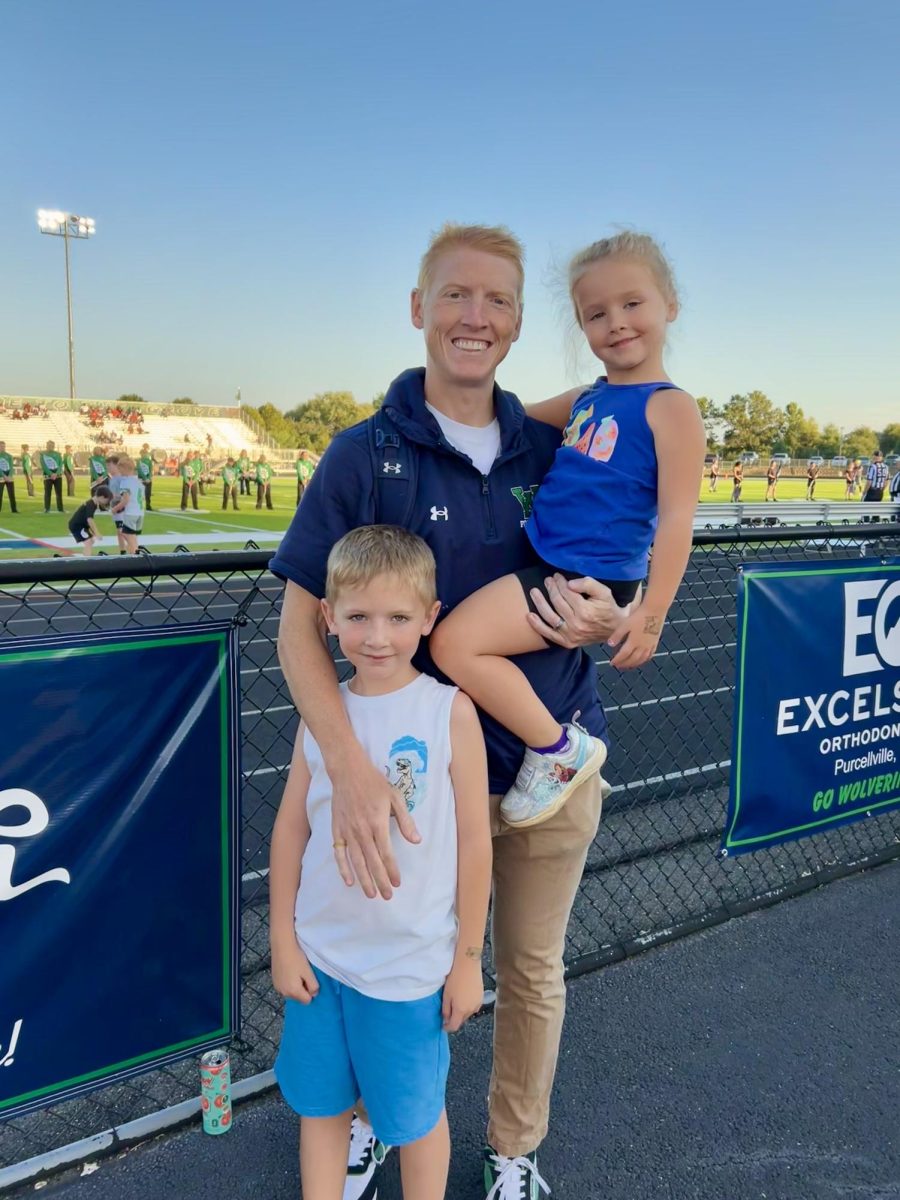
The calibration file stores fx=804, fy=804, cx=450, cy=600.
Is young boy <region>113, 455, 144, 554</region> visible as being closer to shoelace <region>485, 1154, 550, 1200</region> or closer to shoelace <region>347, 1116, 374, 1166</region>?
shoelace <region>347, 1116, 374, 1166</region>

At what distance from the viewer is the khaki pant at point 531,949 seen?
1.97 meters

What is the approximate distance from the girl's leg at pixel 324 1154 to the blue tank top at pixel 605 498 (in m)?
1.35

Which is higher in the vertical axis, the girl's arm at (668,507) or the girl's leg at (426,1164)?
the girl's arm at (668,507)

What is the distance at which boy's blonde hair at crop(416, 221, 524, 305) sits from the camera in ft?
5.85

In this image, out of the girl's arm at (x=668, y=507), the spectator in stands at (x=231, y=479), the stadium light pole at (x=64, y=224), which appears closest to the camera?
the girl's arm at (x=668, y=507)

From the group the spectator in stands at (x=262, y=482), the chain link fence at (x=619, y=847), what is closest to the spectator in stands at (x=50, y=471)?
the spectator in stands at (x=262, y=482)

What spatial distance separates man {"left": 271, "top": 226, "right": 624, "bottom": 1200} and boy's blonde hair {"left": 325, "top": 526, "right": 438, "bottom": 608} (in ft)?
0.31

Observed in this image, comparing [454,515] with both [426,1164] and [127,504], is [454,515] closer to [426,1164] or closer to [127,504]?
[426,1164]

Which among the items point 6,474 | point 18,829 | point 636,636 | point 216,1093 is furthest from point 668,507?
point 6,474

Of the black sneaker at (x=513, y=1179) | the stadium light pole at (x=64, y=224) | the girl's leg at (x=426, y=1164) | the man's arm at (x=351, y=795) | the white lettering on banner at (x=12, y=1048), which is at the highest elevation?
the stadium light pole at (x=64, y=224)

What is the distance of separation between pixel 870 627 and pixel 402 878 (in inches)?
103

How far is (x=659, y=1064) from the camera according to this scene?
8.30 ft

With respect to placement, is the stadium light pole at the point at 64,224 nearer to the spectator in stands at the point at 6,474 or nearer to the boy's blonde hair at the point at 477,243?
the spectator in stands at the point at 6,474

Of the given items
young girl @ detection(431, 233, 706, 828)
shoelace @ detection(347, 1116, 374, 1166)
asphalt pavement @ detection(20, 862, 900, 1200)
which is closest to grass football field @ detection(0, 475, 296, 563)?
asphalt pavement @ detection(20, 862, 900, 1200)
